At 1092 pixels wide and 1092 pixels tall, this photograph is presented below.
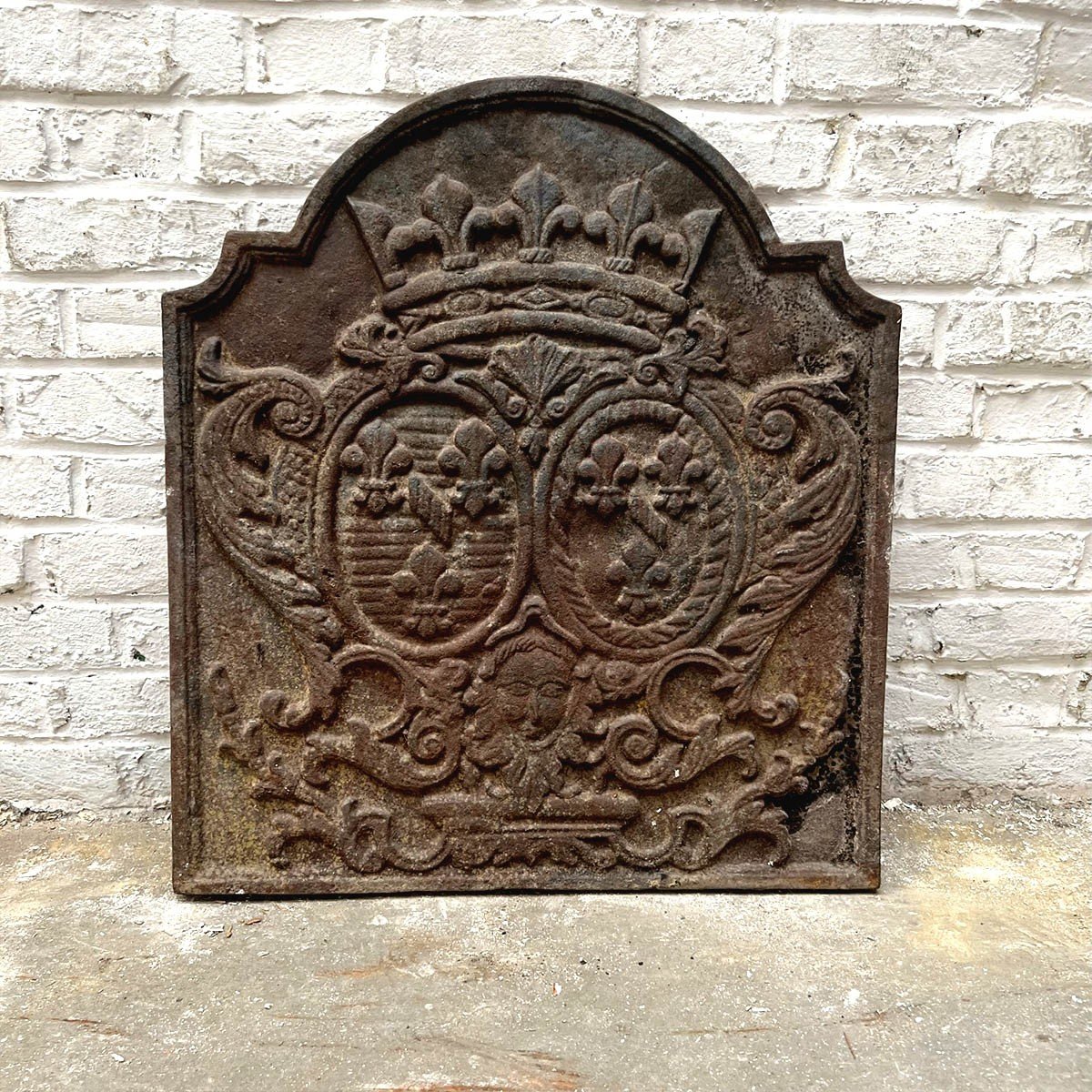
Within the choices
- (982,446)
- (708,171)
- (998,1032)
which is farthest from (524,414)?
(998,1032)

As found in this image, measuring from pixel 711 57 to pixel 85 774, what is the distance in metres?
1.98

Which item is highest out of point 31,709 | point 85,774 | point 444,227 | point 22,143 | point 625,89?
point 625,89

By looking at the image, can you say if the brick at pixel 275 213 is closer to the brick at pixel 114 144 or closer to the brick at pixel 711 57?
the brick at pixel 114 144

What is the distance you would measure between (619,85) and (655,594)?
102cm

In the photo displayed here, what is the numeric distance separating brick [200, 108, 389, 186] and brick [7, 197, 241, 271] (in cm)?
8

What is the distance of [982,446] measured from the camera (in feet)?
6.26

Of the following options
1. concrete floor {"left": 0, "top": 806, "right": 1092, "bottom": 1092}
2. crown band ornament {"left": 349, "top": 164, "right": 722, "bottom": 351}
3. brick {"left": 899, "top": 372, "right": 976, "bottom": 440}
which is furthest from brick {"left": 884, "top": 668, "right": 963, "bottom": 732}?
crown band ornament {"left": 349, "top": 164, "right": 722, "bottom": 351}

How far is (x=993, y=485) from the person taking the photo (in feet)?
6.28

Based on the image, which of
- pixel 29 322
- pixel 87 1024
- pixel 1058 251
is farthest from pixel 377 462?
pixel 1058 251

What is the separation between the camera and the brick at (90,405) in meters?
1.81

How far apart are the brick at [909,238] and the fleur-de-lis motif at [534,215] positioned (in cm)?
53

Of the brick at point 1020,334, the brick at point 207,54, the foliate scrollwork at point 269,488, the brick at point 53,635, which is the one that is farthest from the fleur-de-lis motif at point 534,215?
the brick at point 53,635

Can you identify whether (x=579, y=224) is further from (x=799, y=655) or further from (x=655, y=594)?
(x=799, y=655)

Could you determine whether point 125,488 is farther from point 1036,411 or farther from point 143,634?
point 1036,411
